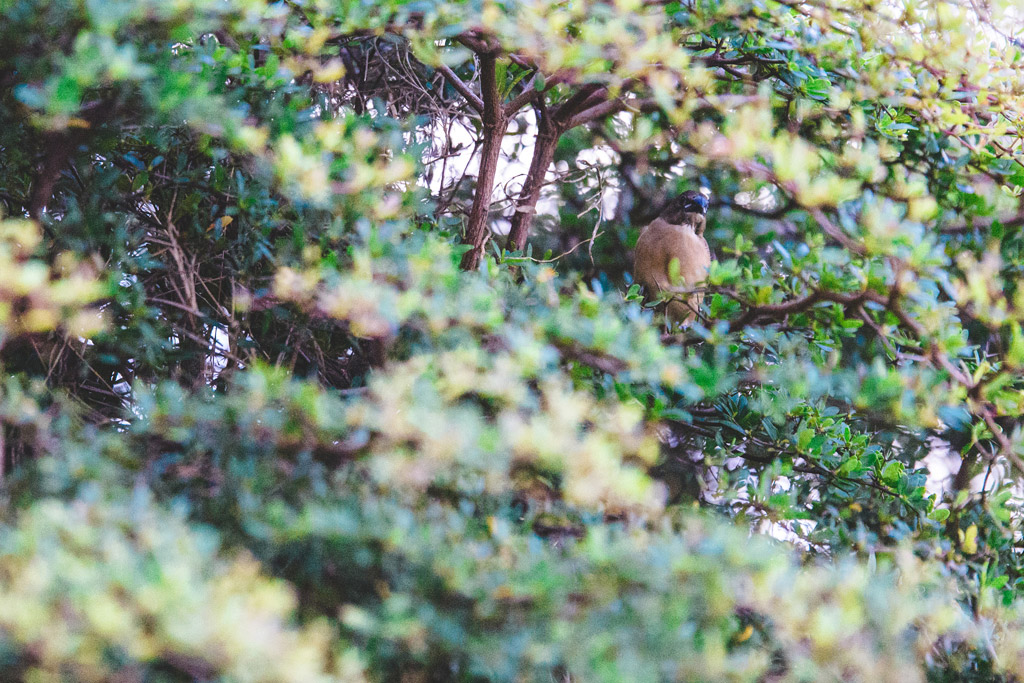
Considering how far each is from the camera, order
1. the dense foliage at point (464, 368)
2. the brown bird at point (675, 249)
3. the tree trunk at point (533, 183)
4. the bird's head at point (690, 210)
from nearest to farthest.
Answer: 1. the dense foliage at point (464, 368)
2. the tree trunk at point (533, 183)
3. the brown bird at point (675, 249)
4. the bird's head at point (690, 210)

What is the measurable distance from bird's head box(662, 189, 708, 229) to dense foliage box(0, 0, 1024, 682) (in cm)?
35

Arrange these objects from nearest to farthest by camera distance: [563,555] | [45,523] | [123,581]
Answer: [123,581] < [45,523] < [563,555]

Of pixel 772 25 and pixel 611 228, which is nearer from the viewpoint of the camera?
pixel 772 25

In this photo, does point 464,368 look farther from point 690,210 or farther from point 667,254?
point 690,210

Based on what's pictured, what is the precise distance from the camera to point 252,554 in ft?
4.94

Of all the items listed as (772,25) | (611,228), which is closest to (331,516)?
(772,25)

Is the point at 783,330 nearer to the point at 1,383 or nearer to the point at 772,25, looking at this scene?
the point at 772,25

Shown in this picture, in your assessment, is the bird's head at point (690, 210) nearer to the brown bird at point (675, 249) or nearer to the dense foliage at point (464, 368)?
the brown bird at point (675, 249)

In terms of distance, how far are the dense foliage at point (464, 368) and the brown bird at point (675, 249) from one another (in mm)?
393

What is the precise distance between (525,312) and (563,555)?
2.07 ft

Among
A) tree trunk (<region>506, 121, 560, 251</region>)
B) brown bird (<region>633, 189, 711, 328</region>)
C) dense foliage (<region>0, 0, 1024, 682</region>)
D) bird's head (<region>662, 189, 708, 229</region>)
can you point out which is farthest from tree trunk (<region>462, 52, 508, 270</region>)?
bird's head (<region>662, 189, 708, 229</region>)

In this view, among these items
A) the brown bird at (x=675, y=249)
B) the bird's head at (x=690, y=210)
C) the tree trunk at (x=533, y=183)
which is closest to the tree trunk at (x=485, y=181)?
the tree trunk at (x=533, y=183)

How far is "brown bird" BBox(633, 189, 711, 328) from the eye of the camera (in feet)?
9.23

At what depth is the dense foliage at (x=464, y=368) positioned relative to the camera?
4.43ft
